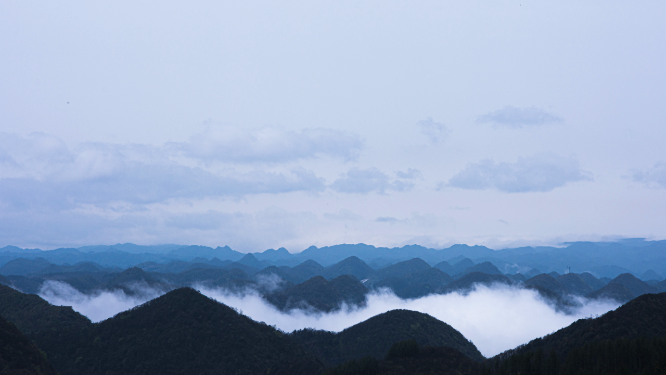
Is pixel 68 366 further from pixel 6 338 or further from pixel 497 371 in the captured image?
pixel 497 371

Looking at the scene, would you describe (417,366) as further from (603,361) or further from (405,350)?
(603,361)

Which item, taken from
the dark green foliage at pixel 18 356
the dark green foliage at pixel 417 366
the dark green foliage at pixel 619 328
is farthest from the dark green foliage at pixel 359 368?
the dark green foliage at pixel 18 356

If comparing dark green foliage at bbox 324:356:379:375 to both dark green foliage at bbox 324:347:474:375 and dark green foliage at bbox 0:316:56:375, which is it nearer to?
dark green foliage at bbox 324:347:474:375

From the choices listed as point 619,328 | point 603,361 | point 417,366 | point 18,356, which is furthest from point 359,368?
point 18,356

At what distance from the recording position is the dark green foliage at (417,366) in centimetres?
15675

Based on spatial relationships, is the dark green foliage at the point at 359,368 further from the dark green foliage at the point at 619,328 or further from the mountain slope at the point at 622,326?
the mountain slope at the point at 622,326

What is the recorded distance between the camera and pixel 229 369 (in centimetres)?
19300

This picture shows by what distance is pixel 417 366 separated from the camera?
16012 cm

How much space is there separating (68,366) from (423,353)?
138236mm

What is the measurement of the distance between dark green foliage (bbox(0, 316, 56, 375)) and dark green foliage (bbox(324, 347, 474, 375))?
90151 millimetres

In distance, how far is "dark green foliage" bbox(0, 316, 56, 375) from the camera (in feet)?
472

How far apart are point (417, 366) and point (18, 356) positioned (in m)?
125

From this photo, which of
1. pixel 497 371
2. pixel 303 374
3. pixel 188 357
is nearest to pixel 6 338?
pixel 188 357

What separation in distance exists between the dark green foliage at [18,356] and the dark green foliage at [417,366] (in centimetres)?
9015
